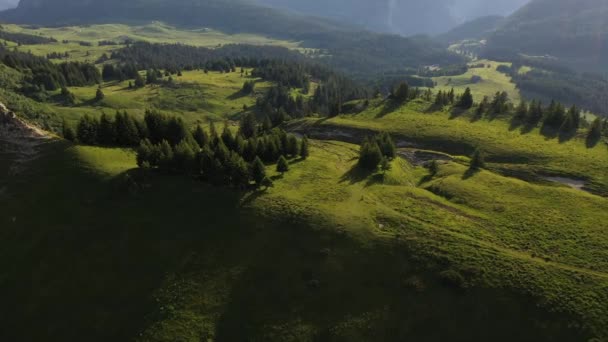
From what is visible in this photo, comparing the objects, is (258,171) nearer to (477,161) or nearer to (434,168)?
(434,168)

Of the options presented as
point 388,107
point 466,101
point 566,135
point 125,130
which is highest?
point 466,101

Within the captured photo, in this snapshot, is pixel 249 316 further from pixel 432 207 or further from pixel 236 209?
pixel 432 207

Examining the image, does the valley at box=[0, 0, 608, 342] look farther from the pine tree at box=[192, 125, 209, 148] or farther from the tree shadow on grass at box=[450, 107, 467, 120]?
the tree shadow on grass at box=[450, 107, 467, 120]

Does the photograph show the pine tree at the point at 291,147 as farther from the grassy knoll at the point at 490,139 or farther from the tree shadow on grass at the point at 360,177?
the grassy knoll at the point at 490,139

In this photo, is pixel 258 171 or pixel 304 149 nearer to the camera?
pixel 258 171

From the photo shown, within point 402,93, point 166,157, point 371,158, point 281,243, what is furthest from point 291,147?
point 402,93

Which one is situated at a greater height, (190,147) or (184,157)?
(190,147)

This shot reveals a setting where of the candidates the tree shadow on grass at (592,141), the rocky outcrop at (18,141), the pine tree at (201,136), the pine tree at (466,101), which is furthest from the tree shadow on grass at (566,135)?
the rocky outcrop at (18,141)
